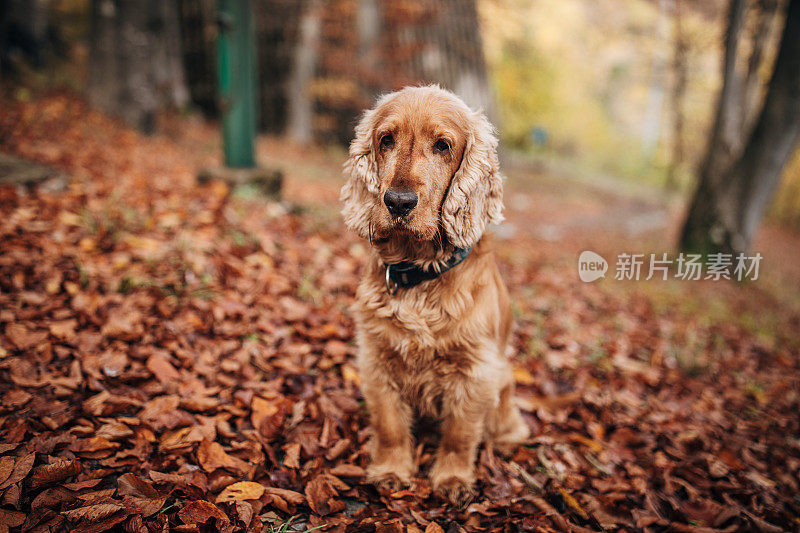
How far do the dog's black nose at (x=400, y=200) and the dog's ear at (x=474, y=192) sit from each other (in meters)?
0.23

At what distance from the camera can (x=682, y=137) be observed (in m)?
18.7

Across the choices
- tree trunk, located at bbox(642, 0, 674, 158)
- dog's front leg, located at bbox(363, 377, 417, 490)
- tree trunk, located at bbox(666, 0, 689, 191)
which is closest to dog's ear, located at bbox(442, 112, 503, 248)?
dog's front leg, located at bbox(363, 377, 417, 490)

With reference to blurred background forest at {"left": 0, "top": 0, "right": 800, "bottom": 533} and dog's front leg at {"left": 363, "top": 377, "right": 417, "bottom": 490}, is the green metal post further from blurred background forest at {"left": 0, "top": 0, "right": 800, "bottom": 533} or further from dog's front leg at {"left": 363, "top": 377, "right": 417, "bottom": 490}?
dog's front leg at {"left": 363, "top": 377, "right": 417, "bottom": 490}

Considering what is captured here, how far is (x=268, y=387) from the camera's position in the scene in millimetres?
2609

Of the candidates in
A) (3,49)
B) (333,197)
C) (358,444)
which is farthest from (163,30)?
(358,444)

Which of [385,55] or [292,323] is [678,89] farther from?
[292,323]

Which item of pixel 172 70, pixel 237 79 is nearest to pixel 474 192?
pixel 237 79

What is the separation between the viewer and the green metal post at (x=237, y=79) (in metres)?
4.45

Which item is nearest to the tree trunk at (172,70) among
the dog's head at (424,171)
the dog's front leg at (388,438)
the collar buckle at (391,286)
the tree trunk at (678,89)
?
the dog's head at (424,171)

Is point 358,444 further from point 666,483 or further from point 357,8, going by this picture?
point 357,8

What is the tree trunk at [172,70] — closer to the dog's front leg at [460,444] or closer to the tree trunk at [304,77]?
the tree trunk at [304,77]

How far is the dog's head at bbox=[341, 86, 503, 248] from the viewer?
1892 mm

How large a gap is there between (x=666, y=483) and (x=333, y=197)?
509 centimetres

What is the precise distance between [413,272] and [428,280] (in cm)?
8
